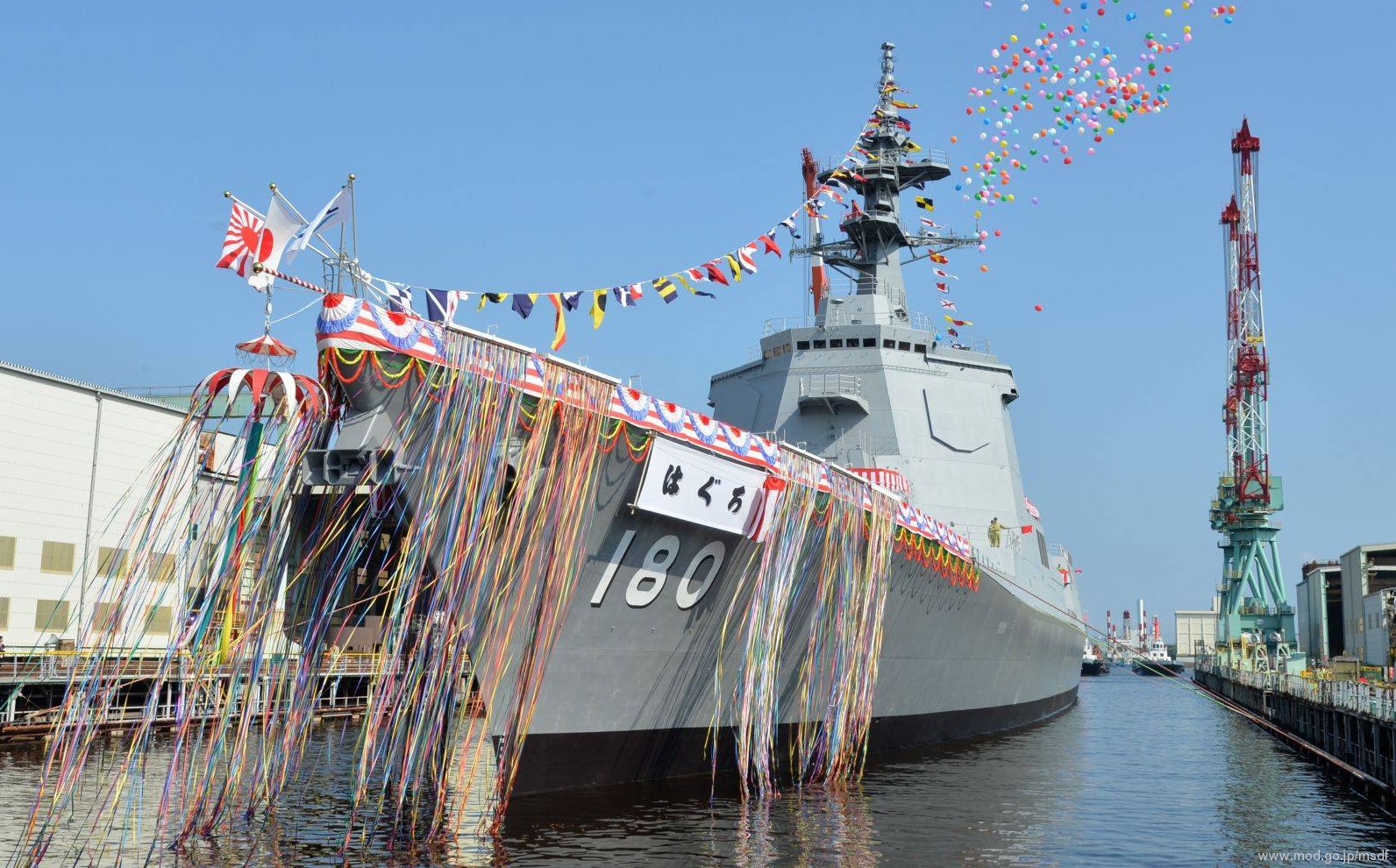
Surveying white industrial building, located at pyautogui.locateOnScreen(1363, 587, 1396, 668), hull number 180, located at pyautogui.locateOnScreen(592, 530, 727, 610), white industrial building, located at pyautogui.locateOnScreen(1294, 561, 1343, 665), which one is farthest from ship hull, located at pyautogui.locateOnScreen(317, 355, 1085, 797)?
white industrial building, located at pyautogui.locateOnScreen(1294, 561, 1343, 665)

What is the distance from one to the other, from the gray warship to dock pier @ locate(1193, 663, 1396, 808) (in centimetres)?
511

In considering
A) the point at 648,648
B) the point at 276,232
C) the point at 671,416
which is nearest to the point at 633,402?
the point at 671,416

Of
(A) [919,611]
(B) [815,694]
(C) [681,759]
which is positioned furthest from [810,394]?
(C) [681,759]

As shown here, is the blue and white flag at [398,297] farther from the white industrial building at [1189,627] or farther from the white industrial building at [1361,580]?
the white industrial building at [1189,627]

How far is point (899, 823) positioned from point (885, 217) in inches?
631

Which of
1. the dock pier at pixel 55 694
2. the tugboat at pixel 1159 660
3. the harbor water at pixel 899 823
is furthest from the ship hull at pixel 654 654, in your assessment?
the tugboat at pixel 1159 660

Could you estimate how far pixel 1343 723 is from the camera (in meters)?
21.5

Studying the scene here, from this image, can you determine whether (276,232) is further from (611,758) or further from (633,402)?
(611,758)

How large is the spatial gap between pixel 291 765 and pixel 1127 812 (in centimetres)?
1154

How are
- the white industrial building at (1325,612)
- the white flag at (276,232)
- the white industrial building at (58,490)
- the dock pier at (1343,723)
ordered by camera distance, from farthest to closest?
the white industrial building at (1325,612)
the white industrial building at (58,490)
the dock pier at (1343,723)
the white flag at (276,232)

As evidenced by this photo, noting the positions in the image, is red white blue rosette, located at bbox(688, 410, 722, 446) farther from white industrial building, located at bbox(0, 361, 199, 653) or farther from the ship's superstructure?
white industrial building, located at bbox(0, 361, 199, 653)

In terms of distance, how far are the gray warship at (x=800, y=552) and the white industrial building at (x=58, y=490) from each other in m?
6.74

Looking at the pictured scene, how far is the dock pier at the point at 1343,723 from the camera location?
→ 16.8 meters

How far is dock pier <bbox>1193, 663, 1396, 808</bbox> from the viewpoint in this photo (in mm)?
16797
